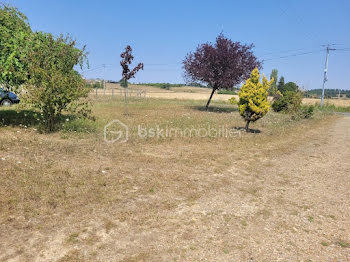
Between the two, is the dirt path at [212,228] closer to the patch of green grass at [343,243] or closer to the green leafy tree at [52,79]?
the patch of green grass at [343,243]

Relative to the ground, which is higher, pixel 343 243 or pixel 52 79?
pixel 52 79

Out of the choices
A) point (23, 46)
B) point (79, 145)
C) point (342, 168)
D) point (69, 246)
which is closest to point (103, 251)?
point (69, 246)

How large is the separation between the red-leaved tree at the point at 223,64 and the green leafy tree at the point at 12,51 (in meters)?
13.0

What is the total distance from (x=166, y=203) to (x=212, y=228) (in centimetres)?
106

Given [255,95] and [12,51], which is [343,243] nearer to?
[255,95]

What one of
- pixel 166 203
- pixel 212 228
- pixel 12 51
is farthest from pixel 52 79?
pixel 212 228

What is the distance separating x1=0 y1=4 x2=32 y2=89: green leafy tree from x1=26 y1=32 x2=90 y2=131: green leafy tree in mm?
347

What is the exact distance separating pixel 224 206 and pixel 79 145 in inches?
207

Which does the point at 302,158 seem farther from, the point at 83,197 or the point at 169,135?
the point at 83,197

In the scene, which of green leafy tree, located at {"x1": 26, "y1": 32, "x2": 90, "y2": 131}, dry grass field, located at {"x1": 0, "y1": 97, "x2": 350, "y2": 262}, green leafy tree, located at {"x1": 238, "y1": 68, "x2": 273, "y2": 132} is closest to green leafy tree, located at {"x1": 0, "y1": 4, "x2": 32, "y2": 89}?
green leafy tree, located at {"x1": 26, "y1": 32, "x2": 90, "y2": 131}

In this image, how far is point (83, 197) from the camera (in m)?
4.57

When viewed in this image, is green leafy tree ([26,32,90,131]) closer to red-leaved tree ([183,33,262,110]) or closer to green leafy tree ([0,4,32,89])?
green leafy tree ([0,4,32,89])

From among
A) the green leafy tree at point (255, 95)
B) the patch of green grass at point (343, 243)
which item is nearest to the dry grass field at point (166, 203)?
the patch of green grass at point (343, 243)

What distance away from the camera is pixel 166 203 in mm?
4578
